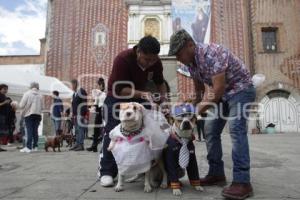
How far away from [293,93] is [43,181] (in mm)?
16981

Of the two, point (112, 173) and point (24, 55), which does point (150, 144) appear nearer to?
point (112, 173)

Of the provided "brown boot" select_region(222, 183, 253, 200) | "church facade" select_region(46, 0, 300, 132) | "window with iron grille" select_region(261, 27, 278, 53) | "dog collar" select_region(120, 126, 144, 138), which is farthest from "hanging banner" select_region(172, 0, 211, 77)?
"brown boot" select_region(222, 183, 253, 200)

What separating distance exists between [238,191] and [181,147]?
25.9 inches

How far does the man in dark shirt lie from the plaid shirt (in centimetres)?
46

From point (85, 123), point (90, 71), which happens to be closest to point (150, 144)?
point (85, 123)

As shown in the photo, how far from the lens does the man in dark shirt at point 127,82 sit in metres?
3.66

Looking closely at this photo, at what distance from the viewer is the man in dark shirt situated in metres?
3.66

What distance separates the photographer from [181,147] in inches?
134

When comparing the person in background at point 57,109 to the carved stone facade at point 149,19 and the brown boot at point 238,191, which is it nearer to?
the brown boot at point 238,191

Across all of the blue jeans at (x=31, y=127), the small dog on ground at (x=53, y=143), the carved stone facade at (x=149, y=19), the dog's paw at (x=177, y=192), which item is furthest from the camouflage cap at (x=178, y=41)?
the carved stone facade at (x=149, y=19)

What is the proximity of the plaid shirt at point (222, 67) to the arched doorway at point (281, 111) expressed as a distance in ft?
52.4

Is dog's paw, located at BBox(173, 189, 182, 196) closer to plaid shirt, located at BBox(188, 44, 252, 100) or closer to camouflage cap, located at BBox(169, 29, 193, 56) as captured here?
plaid shirt, located at BBox(188, 44, 252, 100)

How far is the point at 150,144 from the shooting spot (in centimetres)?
339

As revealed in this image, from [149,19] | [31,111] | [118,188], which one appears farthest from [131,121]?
[149,19]
